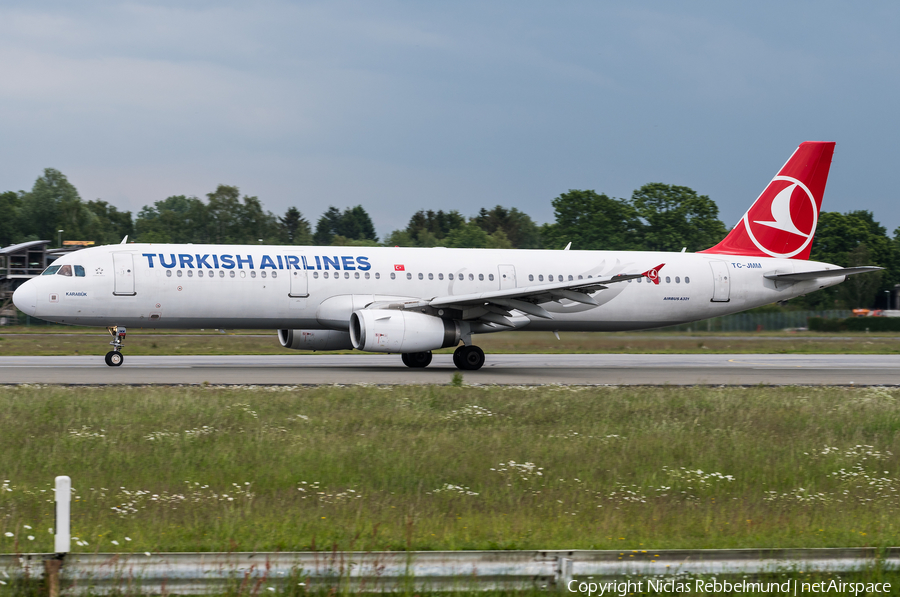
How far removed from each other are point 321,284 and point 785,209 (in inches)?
610

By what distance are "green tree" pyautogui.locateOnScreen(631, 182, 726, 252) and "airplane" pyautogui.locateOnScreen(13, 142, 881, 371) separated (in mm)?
68398

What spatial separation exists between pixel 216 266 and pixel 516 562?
60.7ft

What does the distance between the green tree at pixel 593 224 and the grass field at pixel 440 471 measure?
277ft

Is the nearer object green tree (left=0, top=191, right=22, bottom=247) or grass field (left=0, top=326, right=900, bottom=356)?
grass field (left=0, top=326, right=900, bottom=356)

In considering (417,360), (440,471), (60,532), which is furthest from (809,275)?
(60,532)

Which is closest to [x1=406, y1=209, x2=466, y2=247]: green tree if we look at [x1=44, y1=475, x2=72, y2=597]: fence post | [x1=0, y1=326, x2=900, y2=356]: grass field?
[x1=0, y1=326, x2=900, y2=356]: grass field

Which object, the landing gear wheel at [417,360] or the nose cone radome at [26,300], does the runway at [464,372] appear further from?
the nose cone radome at [26,300]

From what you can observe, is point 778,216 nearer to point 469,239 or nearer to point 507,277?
point 507,277

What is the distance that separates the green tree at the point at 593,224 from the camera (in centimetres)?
9806

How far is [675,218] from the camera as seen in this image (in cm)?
9700

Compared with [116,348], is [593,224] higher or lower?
higher

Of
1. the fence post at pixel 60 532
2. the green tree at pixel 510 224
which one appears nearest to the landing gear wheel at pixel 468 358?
the fence post at pixel 60 532

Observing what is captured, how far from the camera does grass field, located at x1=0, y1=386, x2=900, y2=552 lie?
678 cm

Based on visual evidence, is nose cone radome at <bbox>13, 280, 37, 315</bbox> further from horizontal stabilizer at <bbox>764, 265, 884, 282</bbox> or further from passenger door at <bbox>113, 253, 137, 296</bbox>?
horizontal stabilizer at <bbox>764, 265, 884, 282</bbox>
